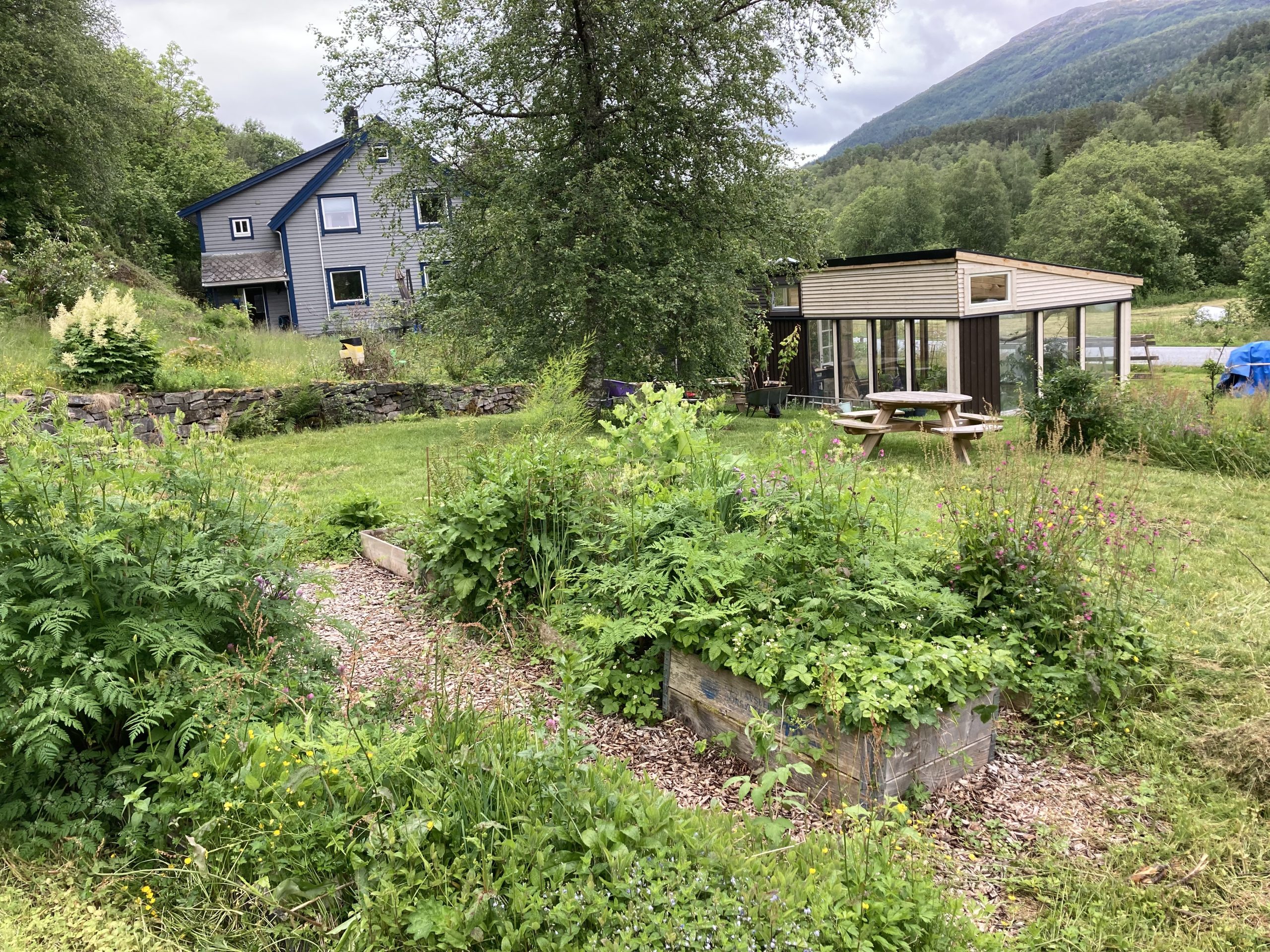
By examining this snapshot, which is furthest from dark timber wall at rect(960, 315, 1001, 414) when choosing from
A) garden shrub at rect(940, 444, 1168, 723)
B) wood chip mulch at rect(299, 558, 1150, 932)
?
wood chip mulch at rect(299, 558, 1150, 932)

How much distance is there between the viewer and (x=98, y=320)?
11.8 meters

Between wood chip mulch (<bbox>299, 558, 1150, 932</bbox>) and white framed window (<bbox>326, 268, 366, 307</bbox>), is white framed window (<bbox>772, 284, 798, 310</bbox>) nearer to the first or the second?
white framed window (<bbox>326, 268, 366, 307</bbox>)

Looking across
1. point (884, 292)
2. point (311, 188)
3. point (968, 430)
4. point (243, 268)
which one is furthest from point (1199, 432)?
point (243, 268)

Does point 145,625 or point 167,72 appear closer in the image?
point 145,625

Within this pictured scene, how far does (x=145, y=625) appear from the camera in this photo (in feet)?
8.80

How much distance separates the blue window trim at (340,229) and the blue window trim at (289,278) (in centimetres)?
119

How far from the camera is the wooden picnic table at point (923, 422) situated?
10.2 m

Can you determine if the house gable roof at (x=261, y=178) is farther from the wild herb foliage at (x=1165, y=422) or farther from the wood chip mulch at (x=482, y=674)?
the wood chip mulch at (x=482, y=674)

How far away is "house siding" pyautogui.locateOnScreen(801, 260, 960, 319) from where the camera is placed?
49.6 feet

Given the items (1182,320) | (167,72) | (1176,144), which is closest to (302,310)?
(167,72)

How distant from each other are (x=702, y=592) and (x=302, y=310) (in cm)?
2797

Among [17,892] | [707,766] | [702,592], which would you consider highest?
[702,592]

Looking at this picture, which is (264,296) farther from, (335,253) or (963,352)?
(963,352)

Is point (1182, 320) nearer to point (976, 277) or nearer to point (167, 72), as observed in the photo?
point (976, 277)
